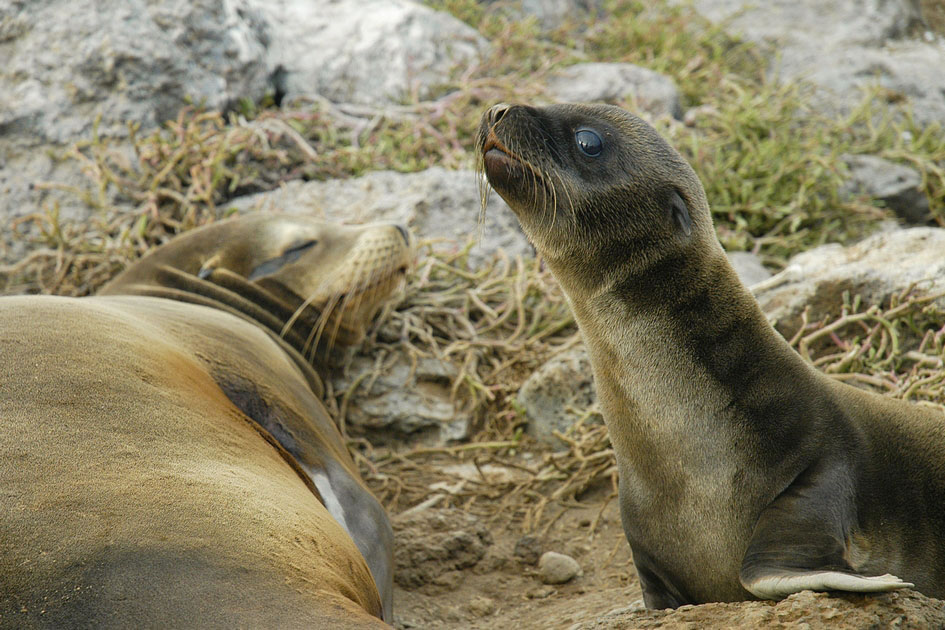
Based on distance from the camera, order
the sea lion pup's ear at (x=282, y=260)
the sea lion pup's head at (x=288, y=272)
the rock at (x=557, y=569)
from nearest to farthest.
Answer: the rock at (x=557, y=569), the sea lion pup's head at (x=288, y=272), the sea lion pup's ear at (x=282, y=260)

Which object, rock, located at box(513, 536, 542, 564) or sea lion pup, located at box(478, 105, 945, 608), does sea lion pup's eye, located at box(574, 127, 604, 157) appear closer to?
sea lion pup, located at box(478, 105, 945, 608)

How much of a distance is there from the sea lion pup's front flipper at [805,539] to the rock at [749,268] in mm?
2468

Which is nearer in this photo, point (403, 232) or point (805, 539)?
point (805, 539)

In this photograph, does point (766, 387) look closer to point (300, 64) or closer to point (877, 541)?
point (877, 541)

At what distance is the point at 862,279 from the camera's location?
3971 mm

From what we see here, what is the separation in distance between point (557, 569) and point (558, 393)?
1.11m

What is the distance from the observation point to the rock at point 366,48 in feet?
23.7

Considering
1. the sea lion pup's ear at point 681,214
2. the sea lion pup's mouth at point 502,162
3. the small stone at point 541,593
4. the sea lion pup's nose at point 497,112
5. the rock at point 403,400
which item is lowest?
the rock at point 403,400

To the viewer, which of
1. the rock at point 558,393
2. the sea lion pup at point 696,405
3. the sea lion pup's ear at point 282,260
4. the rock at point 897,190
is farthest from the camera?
the rock at point 897,190

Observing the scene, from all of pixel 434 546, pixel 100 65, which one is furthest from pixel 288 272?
pixel 100 65


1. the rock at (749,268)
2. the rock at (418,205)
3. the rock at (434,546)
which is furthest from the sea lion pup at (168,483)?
the rock at (749,268)

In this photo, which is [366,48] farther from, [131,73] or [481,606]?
[481,606]

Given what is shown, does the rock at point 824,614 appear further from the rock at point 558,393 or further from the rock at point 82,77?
the rock at point 82,77

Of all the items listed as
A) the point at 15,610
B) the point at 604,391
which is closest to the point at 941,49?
the point at 604,391
